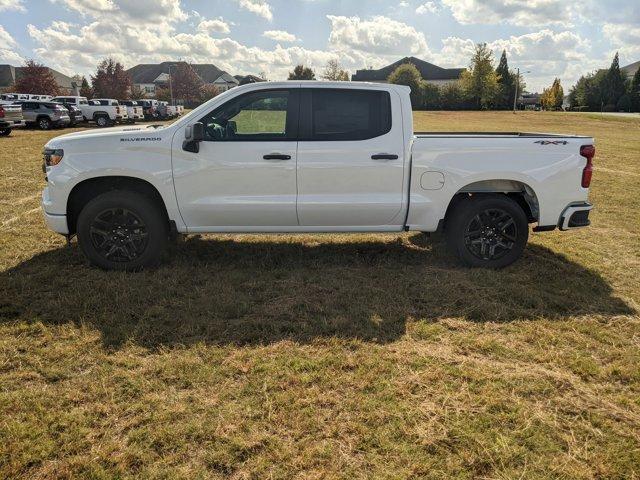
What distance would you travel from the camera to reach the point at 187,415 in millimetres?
2846

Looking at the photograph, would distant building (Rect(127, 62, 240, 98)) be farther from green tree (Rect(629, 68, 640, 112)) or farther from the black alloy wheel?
the black alloy wheel

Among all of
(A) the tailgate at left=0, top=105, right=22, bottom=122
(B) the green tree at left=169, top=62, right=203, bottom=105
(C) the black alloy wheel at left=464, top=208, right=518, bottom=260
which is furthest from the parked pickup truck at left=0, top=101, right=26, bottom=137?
(B) the green tree at left=169, top=62, right=203, bottom=105

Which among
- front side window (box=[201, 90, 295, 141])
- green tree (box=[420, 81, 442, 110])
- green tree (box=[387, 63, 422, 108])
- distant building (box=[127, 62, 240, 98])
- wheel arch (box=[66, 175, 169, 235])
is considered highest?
distant building (box=[127, 62, 240, 98])

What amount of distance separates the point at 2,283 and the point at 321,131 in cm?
344

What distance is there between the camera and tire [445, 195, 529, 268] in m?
5.17

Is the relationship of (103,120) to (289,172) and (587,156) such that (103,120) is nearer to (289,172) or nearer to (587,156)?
(289,172)

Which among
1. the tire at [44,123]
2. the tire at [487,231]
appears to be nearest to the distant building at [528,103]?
the tire at [44,123]

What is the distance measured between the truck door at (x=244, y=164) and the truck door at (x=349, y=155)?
0.15m

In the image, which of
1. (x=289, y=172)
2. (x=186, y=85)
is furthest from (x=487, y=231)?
(x=186, y=85)

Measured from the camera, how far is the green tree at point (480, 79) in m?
68.8

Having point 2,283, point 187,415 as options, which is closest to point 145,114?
point 2,283

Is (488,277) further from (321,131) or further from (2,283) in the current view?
(2,283)

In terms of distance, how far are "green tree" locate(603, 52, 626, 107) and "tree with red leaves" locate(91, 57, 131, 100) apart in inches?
2738

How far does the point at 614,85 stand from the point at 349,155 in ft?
278
